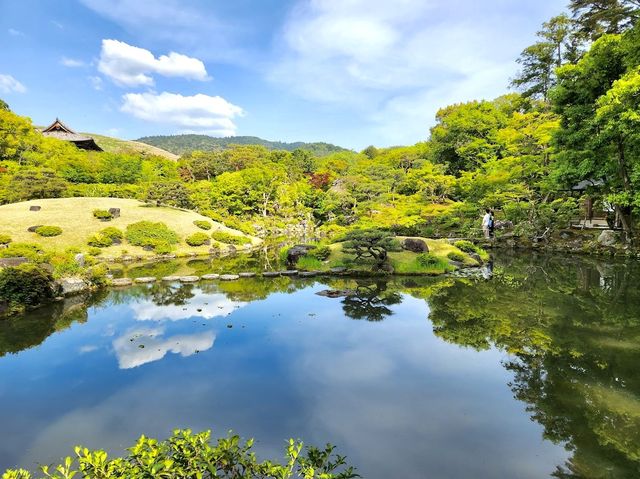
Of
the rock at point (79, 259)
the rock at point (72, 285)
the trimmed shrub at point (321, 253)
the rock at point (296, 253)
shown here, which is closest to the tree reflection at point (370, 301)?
the trimmed shrub at point (321, 253)

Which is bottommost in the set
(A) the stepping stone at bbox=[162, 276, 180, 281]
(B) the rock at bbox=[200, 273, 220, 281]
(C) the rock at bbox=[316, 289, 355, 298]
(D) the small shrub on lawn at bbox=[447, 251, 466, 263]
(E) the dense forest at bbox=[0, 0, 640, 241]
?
(A) the stepping stone at bbox=[162, 276, 180, 281]

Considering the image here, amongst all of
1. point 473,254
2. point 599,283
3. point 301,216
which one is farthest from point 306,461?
point 301,216

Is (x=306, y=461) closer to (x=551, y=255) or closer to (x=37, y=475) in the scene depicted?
(x=37, y=475)

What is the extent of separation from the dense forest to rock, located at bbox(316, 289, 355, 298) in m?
6.29

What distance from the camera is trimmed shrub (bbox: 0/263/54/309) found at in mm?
9898

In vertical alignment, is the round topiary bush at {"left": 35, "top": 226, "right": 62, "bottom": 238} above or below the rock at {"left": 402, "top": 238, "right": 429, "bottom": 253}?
below

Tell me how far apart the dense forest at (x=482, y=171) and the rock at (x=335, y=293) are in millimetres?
6292

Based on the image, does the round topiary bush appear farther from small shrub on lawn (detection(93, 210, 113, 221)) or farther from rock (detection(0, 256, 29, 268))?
rock (detection(0, 256, 29, 268))

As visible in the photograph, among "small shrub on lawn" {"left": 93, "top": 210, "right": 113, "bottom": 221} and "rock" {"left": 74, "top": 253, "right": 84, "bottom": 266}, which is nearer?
"rock" {"left": 74, "top": 253, "right": 84, "bottom": 266}

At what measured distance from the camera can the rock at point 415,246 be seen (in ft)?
54.9

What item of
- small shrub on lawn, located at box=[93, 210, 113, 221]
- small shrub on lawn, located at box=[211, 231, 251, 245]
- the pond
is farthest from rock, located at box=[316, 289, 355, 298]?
small shrub on lawn, located at box=[93, 210, 113, 221]

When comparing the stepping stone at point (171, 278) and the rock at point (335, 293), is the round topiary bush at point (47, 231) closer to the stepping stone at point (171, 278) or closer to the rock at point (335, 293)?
the stepping stone at point (171, 278)

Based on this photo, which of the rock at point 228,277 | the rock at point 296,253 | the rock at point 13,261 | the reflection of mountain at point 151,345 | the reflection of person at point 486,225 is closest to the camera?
the reflection of mountain at point 151,345

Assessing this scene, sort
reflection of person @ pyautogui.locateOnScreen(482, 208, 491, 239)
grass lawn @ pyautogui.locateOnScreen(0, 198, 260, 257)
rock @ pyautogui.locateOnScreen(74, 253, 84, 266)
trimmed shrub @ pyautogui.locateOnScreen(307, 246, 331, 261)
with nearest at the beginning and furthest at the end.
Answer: rock @ pyautogui.locateOnScreen(74, 253, 84, 266)
trimmed shrub @ pyautogui.locateOnScreen(307, 246, 331, 261)
grass lawn @ pyautogui.locateOnScreen(0, 198, 260, 257)
reflection of person @ pyautogui.locateOnScreen(482, 208, 491, 239)
